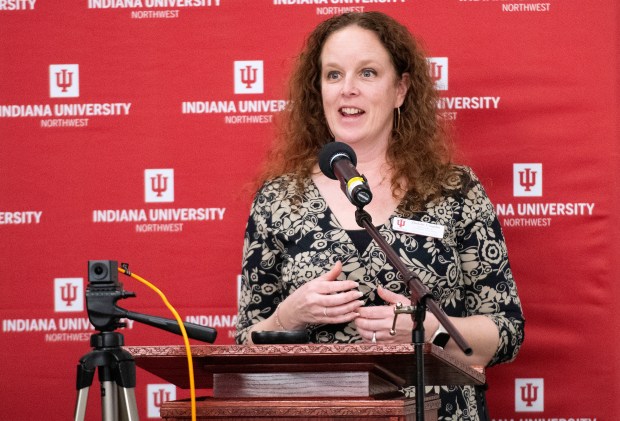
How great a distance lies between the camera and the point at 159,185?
11.8ft

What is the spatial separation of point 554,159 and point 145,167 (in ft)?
4.87

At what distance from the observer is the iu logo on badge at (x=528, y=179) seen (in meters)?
3.49

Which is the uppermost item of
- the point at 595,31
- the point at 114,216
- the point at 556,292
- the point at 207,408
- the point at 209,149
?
the point at 595,31

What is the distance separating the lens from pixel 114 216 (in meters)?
3.57

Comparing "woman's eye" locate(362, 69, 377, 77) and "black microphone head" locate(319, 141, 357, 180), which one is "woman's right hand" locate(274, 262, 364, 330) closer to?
"black microphone head" locate(319, 141, 357, 180)

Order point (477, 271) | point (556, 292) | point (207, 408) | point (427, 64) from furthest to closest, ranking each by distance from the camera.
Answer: point (556, 292) → point (427, 64) → point (477, 271) → point (207, 408)

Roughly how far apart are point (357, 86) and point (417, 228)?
→ 0.48 m

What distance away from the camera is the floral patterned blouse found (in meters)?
2.82

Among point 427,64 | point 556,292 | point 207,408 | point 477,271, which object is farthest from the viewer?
point 556,292

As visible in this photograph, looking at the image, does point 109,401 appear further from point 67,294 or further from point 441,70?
point 441,70

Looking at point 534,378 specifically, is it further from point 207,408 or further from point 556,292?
point 207,408

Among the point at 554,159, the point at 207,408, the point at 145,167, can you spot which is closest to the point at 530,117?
the point at 554,159

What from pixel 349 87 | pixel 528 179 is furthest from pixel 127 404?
pixel 528 179

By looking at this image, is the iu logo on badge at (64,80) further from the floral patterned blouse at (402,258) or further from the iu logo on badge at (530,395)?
the iu logo on badge at (530,395)
